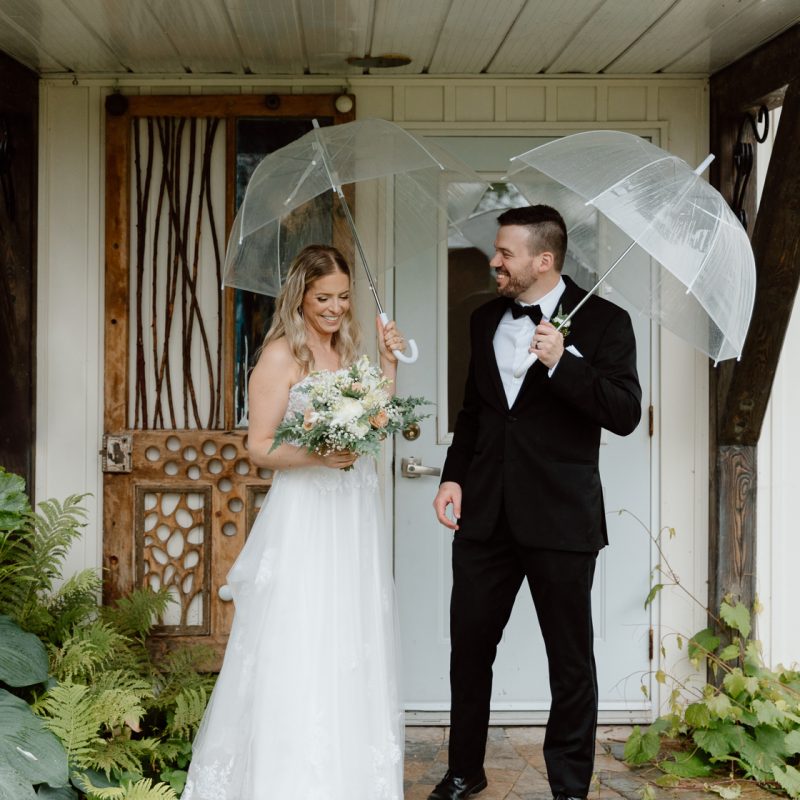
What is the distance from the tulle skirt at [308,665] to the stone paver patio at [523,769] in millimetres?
574

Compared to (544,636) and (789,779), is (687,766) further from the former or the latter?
(544,636)

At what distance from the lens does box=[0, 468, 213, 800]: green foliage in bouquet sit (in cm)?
307

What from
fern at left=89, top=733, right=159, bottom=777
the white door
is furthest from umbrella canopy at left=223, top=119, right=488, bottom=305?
fern at left=89, top=733, right=159, bottom=777

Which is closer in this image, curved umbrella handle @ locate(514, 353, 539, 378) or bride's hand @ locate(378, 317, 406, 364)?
curved umbrella handle @ locate(514, 353, 539, 378)

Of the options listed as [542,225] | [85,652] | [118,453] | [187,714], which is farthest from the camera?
[118,453]

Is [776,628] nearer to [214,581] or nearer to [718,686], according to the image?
[718,686]

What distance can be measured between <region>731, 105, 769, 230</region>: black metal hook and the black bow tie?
124cm

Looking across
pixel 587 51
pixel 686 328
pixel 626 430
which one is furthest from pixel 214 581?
pixel 587 51

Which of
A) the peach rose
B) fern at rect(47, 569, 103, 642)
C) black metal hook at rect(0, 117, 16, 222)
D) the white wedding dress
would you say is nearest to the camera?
the peach rose

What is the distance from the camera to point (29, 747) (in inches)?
119

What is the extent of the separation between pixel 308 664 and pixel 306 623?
12cm

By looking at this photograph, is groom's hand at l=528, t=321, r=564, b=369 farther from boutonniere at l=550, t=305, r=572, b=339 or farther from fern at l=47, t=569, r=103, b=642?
fern at l=47, t=569, r=103, b=642

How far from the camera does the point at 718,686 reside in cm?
410

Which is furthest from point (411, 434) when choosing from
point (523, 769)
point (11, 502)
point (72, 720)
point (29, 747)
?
point (29, 747)
